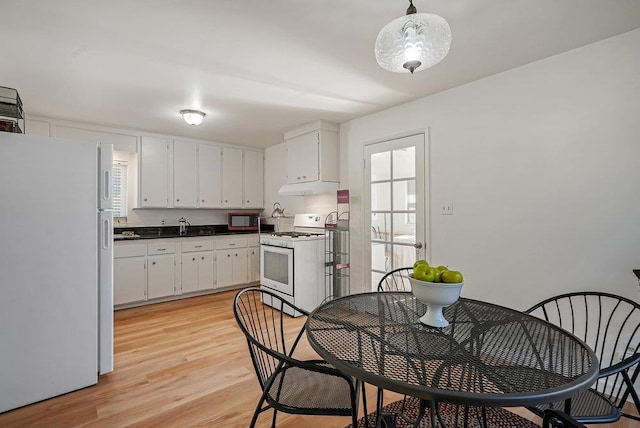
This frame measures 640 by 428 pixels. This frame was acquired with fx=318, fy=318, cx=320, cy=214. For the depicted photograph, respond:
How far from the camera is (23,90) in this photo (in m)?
2.92

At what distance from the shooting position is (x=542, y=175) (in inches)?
94.2

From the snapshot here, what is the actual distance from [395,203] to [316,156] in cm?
124

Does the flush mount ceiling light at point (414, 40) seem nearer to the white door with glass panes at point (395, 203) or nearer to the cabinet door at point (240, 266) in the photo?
the white door with glass panes at point (395, 203)

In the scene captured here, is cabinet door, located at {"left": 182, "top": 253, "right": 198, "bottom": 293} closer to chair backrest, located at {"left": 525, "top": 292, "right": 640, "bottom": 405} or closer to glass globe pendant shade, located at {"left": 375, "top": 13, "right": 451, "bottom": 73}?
glass globe pendant shade, located at {"left": 375, "top": 13, "right": 451, "bottom": 73}

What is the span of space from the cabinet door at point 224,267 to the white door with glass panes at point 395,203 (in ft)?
7.57

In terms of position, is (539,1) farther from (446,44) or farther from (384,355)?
(384,355)

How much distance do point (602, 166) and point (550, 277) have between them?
845 millimetres

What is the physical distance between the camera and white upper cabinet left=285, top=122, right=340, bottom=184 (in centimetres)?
402

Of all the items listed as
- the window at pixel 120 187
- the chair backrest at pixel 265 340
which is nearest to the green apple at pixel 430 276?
the chair backrest at pixel 265 340

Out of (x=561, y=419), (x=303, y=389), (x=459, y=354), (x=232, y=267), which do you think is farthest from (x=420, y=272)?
(x=232, y=267)

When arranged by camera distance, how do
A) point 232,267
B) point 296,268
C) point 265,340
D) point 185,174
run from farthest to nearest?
1. point 232,267
2. point 185,174
3. point 296,268
4. point 265,340

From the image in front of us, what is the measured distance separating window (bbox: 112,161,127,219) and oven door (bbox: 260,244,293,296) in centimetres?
216

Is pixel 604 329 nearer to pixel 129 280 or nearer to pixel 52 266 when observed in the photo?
pixel 52 266

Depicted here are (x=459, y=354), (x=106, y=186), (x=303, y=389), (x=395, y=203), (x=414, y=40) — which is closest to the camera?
(x=459, y=354)
